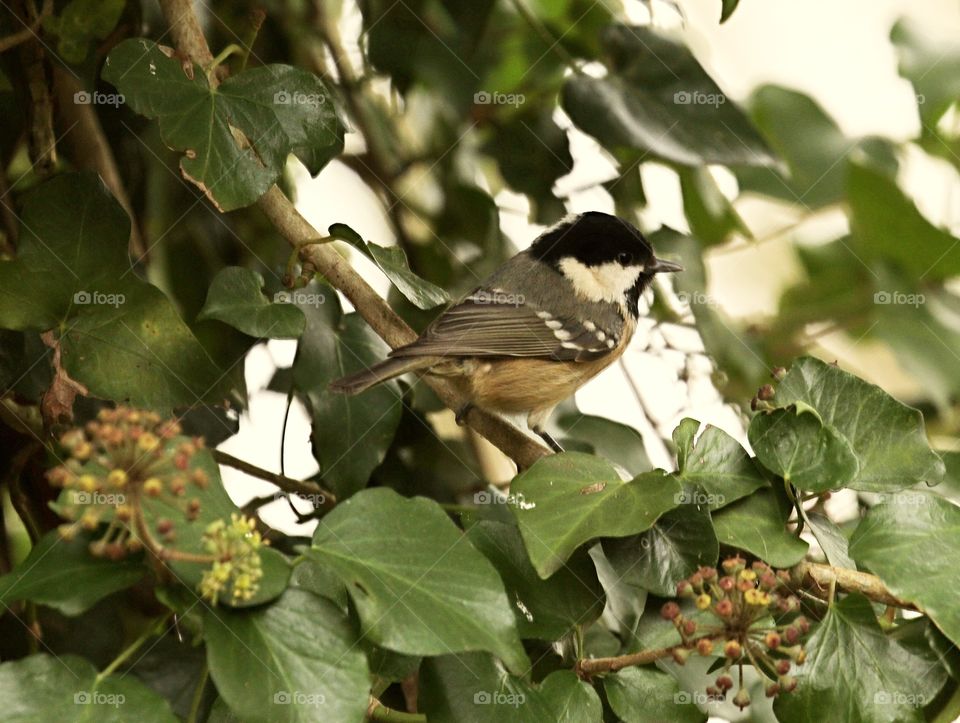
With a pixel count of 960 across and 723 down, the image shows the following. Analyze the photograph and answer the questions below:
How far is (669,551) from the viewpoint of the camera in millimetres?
1123

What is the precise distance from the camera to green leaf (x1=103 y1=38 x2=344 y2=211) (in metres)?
1.25

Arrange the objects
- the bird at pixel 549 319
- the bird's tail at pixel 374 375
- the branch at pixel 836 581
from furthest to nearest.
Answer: the bird at pixel 549 319, the bird's tail at pixel 374 375, the branch at pixel 836 581

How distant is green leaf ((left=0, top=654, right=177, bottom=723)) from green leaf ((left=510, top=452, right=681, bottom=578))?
39cm

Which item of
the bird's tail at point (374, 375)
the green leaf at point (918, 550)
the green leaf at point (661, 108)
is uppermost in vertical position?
the green leaf at point (661, 108)

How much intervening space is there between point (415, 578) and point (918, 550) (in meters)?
0.54

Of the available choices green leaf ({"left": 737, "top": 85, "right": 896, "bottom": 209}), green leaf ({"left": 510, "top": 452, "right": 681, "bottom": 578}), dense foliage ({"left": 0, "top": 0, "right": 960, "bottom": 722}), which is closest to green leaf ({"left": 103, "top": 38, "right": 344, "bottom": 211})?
dense foliage ({"left": 0, "top": 0, "right": 960, "bottom": 722})

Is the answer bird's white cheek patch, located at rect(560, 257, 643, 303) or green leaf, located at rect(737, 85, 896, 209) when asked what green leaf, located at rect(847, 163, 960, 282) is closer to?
green leaf, located at rect(737, 85, 896, 209)

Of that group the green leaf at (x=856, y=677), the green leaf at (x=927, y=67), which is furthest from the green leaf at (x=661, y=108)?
the green leaf at (x=856, y=677)

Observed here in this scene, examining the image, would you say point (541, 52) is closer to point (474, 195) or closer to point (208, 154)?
point (474, 195)

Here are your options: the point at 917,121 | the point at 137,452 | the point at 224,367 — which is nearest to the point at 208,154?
the point at 224,367

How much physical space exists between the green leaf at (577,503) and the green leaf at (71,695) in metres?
0.39

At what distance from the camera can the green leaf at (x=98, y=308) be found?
1169mm

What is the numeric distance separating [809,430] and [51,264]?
89 cm

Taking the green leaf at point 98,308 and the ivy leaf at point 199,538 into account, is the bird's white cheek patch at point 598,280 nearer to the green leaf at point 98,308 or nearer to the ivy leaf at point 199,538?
the green leaf at point 98,308
